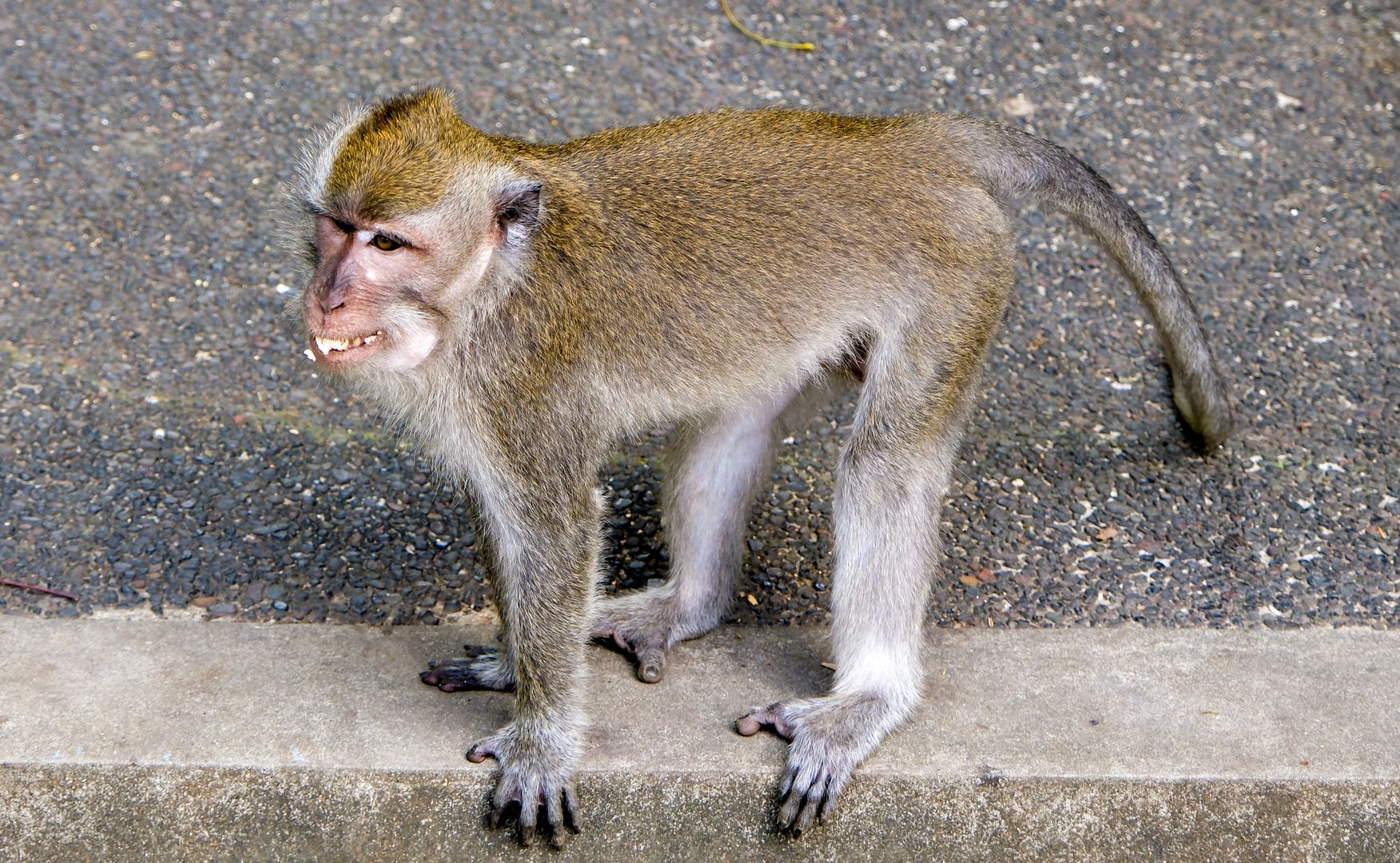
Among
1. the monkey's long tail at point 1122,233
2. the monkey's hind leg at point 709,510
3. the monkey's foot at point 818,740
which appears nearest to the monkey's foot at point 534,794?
the monkey's foot at point 818,740

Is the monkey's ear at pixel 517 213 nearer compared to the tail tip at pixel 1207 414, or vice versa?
the monkey's ear at pixel 517 213

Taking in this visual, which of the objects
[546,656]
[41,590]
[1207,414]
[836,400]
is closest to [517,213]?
[546,656]

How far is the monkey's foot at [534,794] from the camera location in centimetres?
273

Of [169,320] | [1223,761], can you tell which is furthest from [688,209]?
[169,320]

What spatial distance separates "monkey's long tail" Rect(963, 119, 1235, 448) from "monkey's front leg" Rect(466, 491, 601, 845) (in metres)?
1.15

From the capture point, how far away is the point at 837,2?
5.54 metres

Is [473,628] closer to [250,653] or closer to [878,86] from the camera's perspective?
[250,653]

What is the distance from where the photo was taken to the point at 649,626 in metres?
3.21

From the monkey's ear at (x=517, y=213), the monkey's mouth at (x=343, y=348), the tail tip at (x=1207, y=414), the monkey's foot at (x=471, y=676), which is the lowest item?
the monkey's foot at (x=471, y=676)

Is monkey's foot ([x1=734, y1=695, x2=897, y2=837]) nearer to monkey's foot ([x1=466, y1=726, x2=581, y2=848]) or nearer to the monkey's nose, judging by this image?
monkey's foot ([x1=466, y1=726, x2=581, y2=848])

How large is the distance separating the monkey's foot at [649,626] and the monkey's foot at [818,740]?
27cm

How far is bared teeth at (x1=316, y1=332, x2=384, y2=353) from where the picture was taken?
2.53m

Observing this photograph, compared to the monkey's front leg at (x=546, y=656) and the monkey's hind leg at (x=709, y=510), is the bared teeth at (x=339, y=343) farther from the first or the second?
the monkey's hind leg at (x=709, y=510)

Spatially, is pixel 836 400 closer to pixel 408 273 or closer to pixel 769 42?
pixel 408 273
